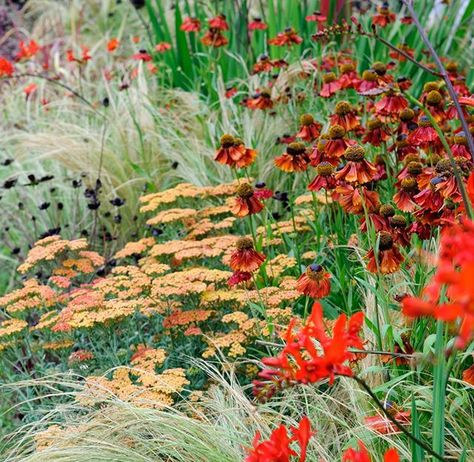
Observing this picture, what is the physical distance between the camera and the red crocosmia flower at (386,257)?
197 centimetres

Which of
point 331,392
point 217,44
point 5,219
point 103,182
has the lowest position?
point 5,219

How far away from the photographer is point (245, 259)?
86.6 inches

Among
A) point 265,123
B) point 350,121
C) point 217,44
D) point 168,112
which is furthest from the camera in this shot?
point 168,112

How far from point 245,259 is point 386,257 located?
1.30ft

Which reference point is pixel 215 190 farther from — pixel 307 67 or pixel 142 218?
pixel 307 67

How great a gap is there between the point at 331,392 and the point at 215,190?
114 cm

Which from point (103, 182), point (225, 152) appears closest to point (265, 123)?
point (103, 182)

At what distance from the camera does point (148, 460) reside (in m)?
1.92

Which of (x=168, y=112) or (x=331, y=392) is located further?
(x=168, y=112)

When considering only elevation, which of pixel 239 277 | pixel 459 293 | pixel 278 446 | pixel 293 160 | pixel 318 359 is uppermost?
pixel 459 293

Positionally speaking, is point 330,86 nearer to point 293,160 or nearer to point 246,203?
point 293,160

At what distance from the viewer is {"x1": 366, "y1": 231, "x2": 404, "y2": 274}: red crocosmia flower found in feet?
6.47

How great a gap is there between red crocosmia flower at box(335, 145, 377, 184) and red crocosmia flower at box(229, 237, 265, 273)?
306mm

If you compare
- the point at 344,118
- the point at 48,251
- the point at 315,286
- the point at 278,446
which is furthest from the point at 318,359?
the point at 48,251
